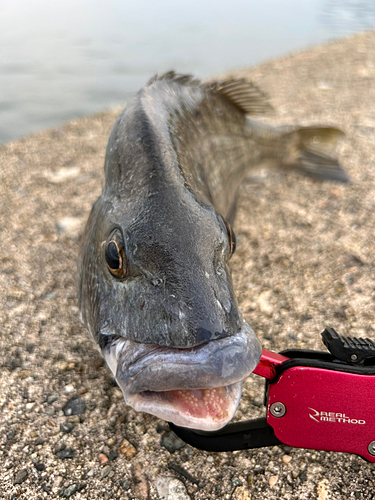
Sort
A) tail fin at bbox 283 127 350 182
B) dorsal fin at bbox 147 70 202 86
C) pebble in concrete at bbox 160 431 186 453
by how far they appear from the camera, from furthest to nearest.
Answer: tail fin at bbox 283 127 350 182 < dorsal fin at bbox 147 70 202 86 < pebble in concrete at bbox 160 431 186 453

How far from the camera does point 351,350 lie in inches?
58.8

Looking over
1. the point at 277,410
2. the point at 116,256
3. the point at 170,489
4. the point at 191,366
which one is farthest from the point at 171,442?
the point at 116,256

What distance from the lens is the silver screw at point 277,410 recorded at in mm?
1553

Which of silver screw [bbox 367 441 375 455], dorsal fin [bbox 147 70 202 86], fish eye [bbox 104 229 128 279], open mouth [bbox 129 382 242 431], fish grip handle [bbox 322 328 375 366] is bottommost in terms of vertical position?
silver screw [bbox 367 441 375 455]

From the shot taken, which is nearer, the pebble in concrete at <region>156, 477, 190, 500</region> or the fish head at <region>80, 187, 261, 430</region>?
the fish head at <region>80, 187, 261, 430</region>

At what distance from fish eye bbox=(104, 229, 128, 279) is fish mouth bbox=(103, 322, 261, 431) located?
0.32 meters

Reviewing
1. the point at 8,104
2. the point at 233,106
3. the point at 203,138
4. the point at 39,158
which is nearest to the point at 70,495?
the point at 203,138

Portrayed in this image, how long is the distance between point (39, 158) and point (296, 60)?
5384 millimetres

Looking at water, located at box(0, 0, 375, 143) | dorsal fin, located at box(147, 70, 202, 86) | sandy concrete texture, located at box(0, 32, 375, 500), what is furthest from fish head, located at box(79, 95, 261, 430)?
water, located at box(0, 0, 375, 143)

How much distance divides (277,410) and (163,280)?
61cm

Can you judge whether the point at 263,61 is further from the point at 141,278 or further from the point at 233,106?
the point at 141,278

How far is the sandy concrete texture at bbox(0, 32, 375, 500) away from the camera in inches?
67.2

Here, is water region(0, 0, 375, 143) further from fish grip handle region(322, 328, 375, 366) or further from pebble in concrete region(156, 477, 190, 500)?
fish grip handle region(322, 328, 375, 366)

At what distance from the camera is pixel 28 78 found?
795 centimetres
